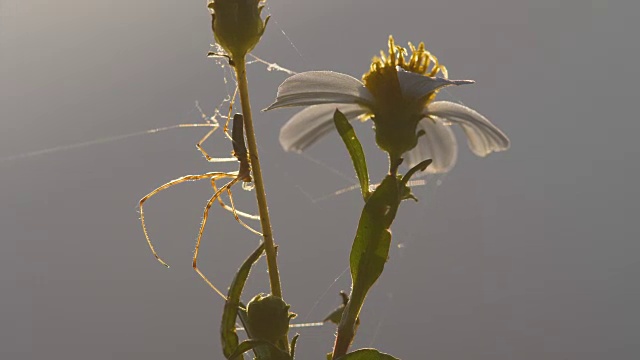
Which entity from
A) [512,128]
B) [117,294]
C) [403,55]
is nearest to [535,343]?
[512,128]

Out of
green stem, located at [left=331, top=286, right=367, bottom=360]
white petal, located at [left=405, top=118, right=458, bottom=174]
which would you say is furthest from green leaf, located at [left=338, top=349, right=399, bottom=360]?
white petal, located at [left=405, top=118, right=458, bottom=174]

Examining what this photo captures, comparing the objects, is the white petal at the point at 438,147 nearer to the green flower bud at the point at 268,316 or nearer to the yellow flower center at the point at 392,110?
the yellow flower center at the point at 392,110

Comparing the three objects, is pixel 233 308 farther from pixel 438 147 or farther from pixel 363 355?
pixel 438 147

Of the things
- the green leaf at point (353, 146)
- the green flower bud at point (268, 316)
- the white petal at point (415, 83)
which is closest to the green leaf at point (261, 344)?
the green flower bud at point (268, 316)

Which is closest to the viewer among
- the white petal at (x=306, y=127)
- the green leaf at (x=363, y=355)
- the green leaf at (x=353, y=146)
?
the green leaf at (x=363, y=355)

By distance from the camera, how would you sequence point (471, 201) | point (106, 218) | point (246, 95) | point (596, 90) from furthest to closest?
point (471, 201) < point (596, 90) < point (106, 218) < point (246, 95)

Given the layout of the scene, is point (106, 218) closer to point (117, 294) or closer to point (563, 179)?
point (117, 294)
